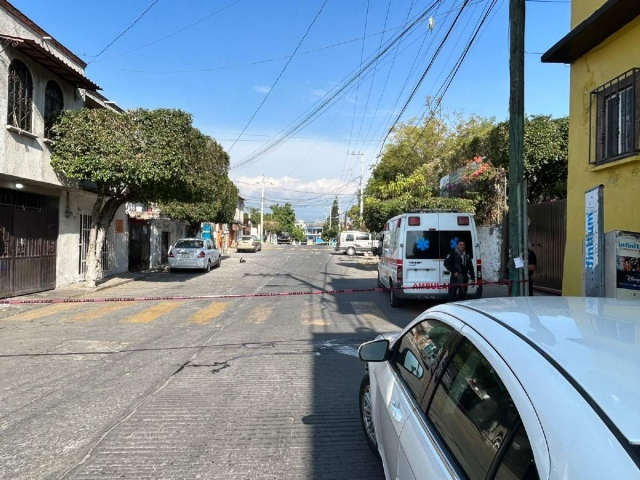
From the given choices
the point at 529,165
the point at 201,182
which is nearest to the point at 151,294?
the point at 201,182

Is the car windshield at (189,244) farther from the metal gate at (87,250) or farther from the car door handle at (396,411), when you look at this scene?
the car door handle at (396,411)

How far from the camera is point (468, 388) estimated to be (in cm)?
205

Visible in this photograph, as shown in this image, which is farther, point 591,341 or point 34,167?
point 34,167

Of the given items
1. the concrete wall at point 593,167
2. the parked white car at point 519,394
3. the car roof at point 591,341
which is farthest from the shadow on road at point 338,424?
the concrete wall at point 593,167

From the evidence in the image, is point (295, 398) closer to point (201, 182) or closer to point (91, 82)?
point (201, 182)

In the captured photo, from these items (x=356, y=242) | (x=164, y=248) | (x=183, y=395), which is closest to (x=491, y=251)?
(x=183, y=395)

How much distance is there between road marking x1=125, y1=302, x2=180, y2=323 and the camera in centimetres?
984

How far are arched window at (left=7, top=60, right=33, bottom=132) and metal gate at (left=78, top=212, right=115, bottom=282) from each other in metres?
5.08

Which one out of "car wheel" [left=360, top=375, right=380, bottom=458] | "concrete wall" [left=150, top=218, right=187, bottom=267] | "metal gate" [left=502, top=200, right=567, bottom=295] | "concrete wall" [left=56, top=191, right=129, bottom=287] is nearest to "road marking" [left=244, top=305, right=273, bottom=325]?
"car wheel" [left=360, top=375, right=380, bottom=458]

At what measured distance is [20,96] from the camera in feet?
39.3

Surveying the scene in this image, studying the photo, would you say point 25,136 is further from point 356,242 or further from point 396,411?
point 356,242

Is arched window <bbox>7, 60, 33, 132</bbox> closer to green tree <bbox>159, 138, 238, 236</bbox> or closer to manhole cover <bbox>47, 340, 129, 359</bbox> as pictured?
manhole cover <bbox>47, 340, 129, 359</bbox>

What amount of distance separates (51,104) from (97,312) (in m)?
→ 6.88

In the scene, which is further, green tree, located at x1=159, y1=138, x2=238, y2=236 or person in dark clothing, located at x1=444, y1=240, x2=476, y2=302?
green tree, located at x1=159, y1=138, x2=238, y2=236
